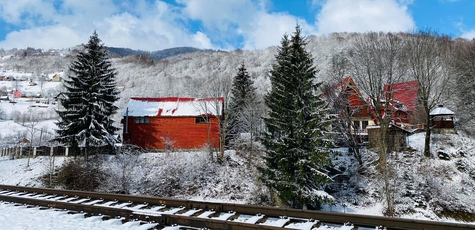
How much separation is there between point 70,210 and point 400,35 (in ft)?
87.2

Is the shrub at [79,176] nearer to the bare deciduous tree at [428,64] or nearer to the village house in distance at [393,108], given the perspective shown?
the village house in distance at [393,108]

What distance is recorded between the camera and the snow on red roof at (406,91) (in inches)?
932

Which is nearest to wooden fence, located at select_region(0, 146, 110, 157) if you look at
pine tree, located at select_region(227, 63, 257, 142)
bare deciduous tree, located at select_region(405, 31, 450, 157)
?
pine tree, located at select_region(227, 63, 257, 142)

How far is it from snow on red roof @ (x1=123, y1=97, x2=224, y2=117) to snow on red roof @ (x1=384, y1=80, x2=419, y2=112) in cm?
1574

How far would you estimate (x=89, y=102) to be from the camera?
83.3 ft

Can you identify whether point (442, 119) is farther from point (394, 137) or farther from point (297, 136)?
point (297, 136)

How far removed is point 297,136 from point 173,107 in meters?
18.8

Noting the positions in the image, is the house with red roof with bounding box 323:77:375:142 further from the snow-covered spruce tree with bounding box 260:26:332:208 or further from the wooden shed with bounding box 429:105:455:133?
the snow-covered spruce tree with bounding box 260:26:332:208

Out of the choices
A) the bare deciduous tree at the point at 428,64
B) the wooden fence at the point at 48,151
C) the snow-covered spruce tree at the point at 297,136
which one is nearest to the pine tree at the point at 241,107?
the snow-covered spruce tree at the point at 297,136

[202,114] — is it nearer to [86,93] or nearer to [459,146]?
[86,93]

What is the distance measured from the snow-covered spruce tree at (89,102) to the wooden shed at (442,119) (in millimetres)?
28641

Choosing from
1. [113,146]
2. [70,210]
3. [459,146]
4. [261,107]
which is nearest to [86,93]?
[113,146]

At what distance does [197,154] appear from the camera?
27344 millimetres

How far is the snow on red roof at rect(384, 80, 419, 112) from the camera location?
77.7ft
